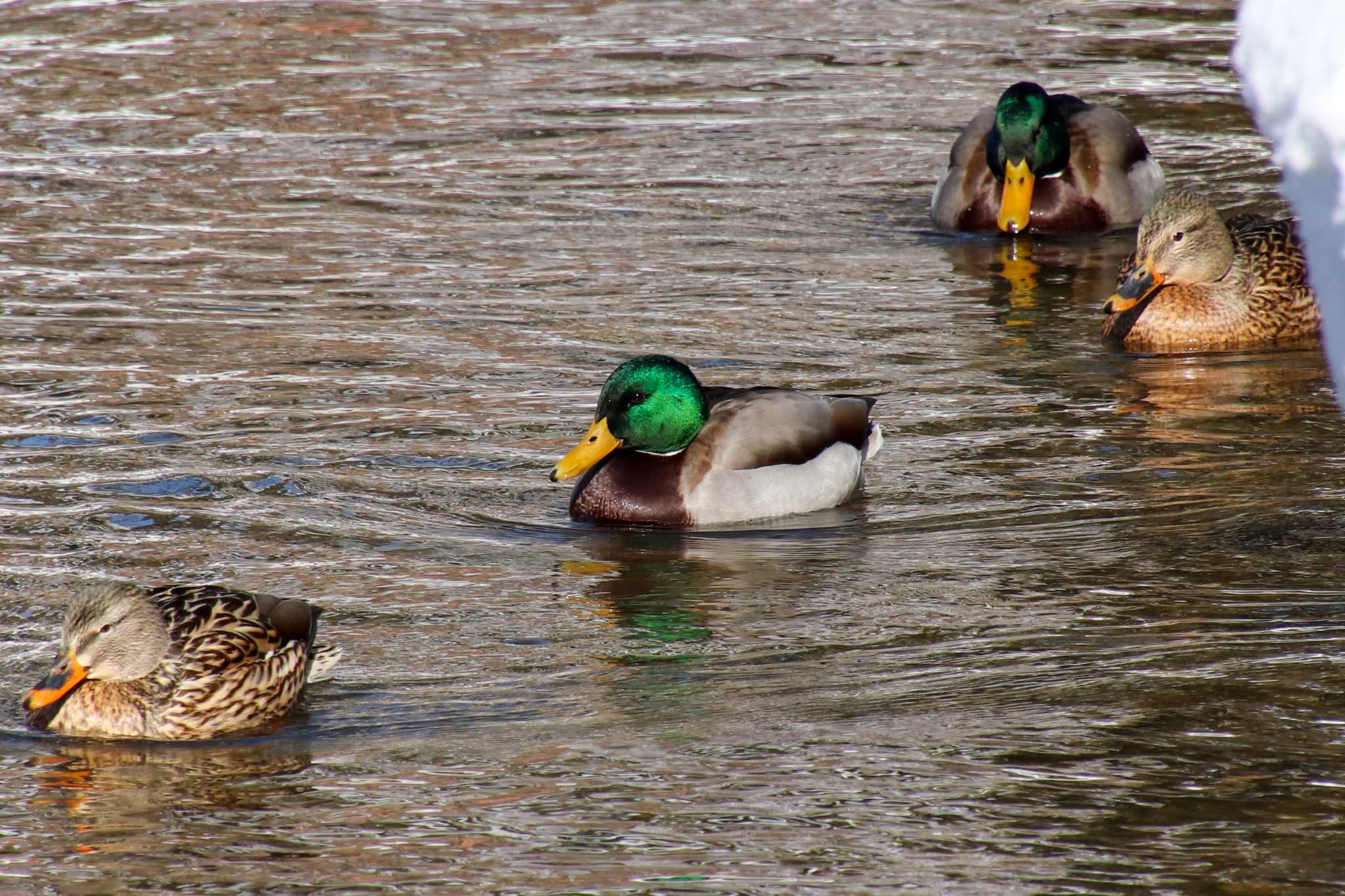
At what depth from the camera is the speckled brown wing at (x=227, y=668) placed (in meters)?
6.32

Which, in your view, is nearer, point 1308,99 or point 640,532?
point 1308,99

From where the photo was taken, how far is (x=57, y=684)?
6.15 m

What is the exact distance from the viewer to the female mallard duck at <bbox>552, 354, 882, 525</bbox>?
850 cm

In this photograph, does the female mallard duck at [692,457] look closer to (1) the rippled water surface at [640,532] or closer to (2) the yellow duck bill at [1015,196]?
(1) the rippled water surface at [640,532]

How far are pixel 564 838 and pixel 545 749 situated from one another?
2.04 ft

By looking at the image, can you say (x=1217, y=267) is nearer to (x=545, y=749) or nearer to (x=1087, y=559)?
(x=1087, y=559)

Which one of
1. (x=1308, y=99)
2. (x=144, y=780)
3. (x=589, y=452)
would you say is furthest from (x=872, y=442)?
(x=1308, y=99)

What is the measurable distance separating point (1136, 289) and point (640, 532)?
382 centimetres

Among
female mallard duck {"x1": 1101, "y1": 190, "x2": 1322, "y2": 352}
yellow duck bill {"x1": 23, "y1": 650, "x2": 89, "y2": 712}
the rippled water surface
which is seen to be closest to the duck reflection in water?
the rippled water surface

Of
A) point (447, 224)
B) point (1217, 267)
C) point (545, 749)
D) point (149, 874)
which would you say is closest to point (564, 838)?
point (545, 749)

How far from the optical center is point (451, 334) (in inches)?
438

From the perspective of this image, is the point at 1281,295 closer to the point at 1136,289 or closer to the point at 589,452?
the point at 1136,289

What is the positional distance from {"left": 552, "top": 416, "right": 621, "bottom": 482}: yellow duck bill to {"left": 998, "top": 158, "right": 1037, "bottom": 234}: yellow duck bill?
19.9 ft

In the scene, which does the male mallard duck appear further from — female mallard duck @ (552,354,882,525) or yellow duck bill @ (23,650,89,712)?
yellow duck bill @ (23,650,89,712)
